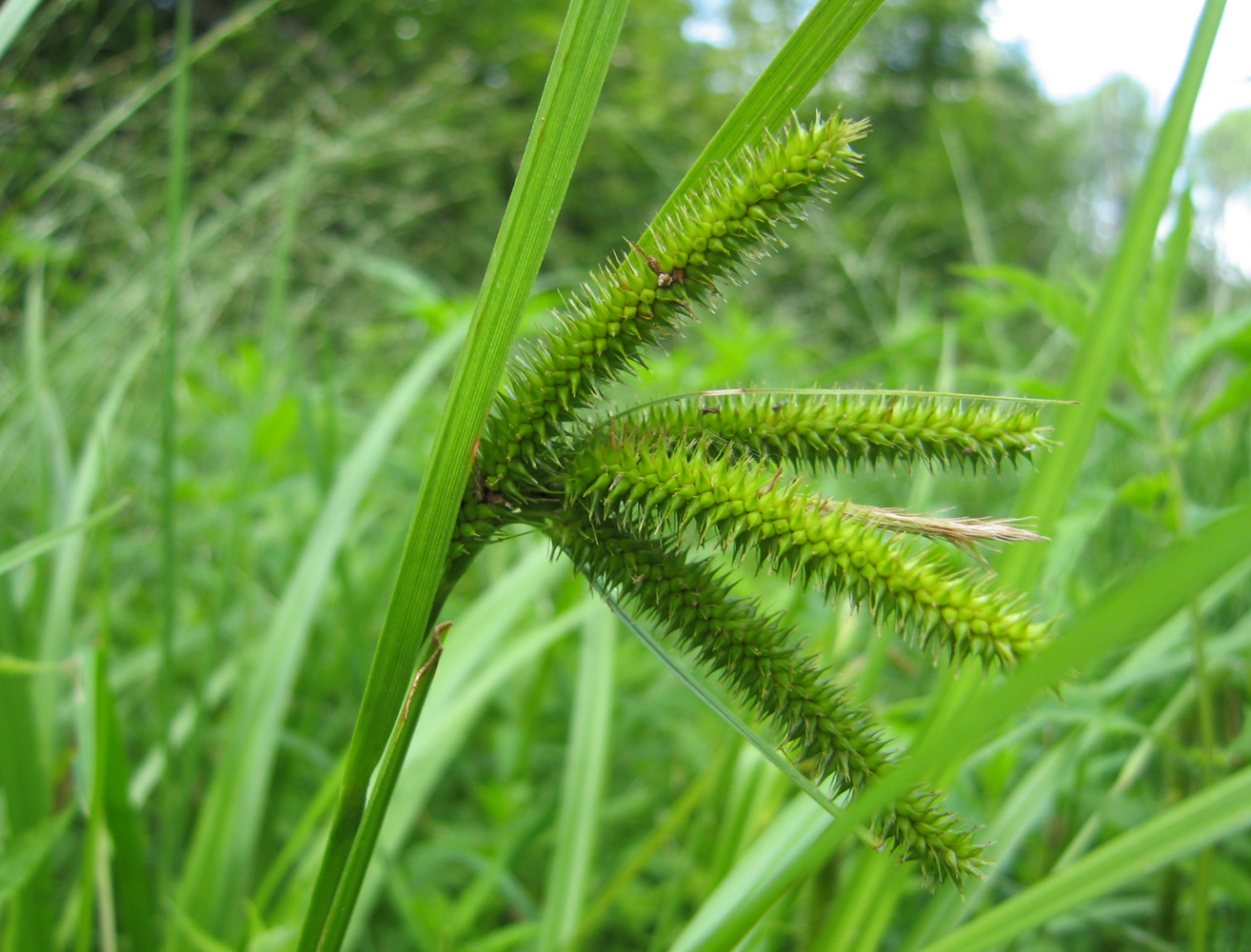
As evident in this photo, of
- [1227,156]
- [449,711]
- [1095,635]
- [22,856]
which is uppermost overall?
[1227,156]

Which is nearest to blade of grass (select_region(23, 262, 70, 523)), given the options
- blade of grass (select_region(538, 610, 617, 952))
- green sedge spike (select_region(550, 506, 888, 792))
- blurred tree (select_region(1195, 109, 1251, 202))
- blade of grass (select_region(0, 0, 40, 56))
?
blade of grass (select_region(0, 0, 40, 56))

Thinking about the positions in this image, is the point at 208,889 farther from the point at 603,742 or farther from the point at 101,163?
the point at 101,163

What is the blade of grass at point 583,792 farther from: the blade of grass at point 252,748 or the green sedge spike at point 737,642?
the green sedge spike at point 737,642

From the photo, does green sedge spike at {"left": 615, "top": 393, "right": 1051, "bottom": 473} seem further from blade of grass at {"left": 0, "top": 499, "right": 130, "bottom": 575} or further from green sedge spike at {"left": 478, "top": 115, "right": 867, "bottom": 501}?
blade of grass at {"left": 0, "top": 499, "right": 130, "bottom": 575}

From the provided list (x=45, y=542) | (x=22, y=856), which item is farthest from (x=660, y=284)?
(x=22, y=856)

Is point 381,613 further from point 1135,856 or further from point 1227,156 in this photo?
point 1227,156

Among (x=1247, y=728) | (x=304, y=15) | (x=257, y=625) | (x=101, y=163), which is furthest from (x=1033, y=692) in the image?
(x=304, y=15)

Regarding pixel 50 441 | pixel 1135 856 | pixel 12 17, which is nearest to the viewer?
pixel 1135 856

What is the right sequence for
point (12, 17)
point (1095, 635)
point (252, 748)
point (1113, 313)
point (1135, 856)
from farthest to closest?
point (252, 748) < point (12, 17) < point (1113, 313) < point (1135, 856) < point (1095, 635)
